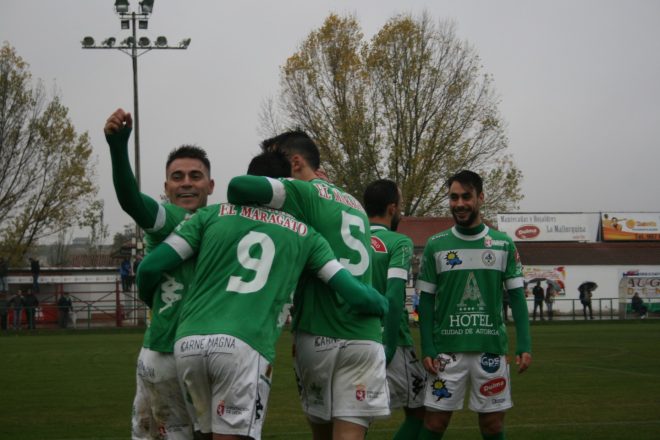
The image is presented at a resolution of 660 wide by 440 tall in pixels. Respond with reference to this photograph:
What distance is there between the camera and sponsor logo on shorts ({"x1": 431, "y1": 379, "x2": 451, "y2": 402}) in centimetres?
652

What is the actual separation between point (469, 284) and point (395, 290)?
81cm

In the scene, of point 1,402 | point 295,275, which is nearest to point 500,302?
point 295,275

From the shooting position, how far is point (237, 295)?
4.32 m

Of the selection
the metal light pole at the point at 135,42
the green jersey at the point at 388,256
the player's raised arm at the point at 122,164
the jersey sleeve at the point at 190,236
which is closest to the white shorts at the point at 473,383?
the green jersey at the point at 388,256

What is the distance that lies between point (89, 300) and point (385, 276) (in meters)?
33.8

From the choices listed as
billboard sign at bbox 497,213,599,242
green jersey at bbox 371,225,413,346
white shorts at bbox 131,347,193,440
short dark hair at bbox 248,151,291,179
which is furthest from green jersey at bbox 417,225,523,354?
billboard sign at bbox 497,213,599,242

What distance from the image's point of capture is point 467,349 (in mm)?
6523

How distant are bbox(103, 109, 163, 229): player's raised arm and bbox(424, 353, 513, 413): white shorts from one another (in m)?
2.87

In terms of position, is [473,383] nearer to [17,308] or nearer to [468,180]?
[468,180]

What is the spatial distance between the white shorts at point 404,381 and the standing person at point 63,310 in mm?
29425

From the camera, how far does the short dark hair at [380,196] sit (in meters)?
6.51

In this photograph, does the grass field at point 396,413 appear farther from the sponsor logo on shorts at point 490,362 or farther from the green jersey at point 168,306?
the green jersey at point 168,306

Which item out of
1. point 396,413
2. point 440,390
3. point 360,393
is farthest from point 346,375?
point 396,413

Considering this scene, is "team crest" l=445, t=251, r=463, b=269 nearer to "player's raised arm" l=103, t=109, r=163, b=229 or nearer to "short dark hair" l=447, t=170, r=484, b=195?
"short dark hair" l=447, t=170, r=484, b=195
